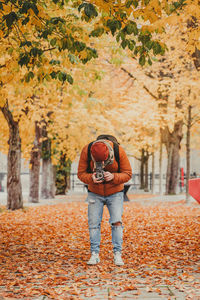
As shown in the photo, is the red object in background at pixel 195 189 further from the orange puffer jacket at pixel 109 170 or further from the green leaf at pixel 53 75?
the green leaf at pixel 53 75

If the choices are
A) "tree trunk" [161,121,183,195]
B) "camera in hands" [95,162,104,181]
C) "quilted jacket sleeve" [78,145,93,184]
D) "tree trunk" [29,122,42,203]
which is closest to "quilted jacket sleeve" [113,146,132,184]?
"camera in hands" [95,162,104,181]

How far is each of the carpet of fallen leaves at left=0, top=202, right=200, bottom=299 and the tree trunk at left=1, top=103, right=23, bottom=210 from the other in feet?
11.5

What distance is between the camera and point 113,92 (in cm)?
2419

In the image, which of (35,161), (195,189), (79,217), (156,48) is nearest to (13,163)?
(79,217)

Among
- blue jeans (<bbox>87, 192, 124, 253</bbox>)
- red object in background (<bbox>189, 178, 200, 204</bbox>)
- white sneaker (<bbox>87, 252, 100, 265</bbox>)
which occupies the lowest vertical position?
white sneaker (<bbox>87, 252, 100, 265</bbox>)

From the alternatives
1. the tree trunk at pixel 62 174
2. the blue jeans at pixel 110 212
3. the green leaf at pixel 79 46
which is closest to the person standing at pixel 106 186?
the blue jeans at pixel 110 212

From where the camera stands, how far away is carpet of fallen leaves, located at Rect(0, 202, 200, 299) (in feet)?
15.4

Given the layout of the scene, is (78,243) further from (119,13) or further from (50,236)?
(119,13)

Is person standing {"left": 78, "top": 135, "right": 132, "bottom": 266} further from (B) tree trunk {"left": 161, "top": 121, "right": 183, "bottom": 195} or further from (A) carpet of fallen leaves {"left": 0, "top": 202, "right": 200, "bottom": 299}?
(B) tree trunk {"left": 161, "top": 121, "right": 183, "bottom": 195}

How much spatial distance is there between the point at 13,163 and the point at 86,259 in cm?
853

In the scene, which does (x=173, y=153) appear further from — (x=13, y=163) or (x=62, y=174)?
(x=13, y=163)

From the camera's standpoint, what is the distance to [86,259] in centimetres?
642

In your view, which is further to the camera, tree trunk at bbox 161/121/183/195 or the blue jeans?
tree trunk at bbox 161/121/183/195

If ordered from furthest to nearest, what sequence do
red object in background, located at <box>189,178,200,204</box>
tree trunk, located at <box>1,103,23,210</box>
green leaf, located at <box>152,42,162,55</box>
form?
tree trunk, located at <box>1,103,23,210</box> < green leaf, located at <box>152,42,162,55</box> < red object in background, located at <box>189,178,200,204</box>
